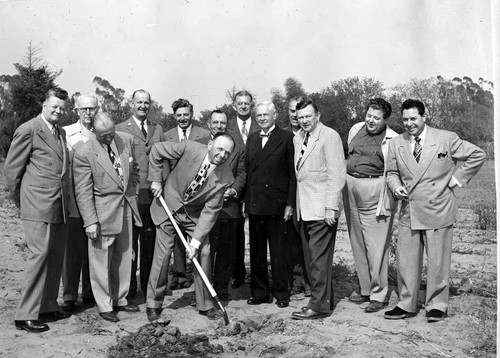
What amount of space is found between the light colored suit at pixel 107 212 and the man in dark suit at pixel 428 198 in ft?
8.52

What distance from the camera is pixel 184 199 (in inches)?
219

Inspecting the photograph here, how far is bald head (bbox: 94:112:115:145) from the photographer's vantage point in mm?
5316

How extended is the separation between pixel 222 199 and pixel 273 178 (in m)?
0.62

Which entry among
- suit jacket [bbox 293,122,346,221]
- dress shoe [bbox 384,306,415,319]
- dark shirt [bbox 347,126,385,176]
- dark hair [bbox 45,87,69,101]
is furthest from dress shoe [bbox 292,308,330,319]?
dark hair [bbox 45,87,69,101]

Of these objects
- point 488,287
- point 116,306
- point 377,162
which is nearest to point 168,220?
point 116,306

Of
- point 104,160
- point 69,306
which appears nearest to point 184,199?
point 104,160

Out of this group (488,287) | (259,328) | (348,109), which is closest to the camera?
(259,328)

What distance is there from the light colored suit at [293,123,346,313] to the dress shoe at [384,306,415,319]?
1.86 feet

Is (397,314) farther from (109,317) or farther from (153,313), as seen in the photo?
(109,317)

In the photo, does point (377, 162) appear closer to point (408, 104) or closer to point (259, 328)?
point (408, 104)

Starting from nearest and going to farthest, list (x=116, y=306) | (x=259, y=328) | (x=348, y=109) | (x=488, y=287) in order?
(x=259, y=328)
(x=116, y=306)
(x=488, y=287)
(x=348, y=109)

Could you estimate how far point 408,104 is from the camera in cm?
538

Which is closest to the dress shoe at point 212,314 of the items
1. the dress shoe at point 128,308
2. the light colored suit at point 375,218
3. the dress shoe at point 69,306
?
the dress shoe at point 128,308

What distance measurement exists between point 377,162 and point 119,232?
2679 mm
